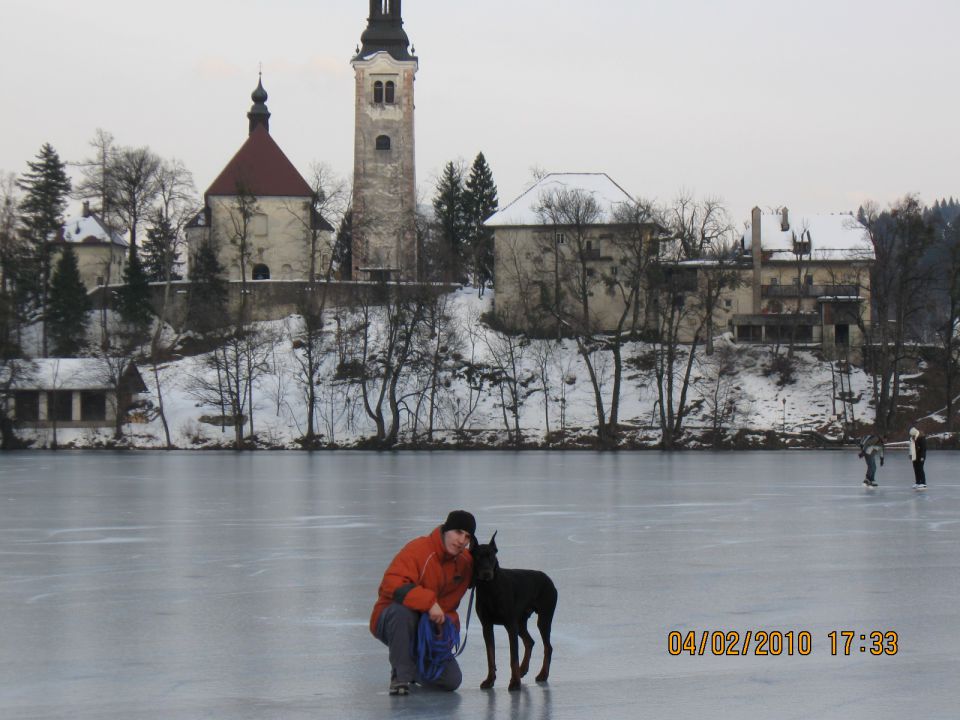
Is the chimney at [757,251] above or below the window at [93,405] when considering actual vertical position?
above

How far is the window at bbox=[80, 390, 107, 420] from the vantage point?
76500mm

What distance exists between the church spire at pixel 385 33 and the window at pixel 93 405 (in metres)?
34.2

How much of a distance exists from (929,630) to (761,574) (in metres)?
4.14

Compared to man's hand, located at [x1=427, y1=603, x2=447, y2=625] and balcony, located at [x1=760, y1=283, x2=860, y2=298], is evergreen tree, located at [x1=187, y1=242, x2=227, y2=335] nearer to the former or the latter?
balcony, located at [x1=760, y1=283, x2=860, y2=298]

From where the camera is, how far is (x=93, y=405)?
77125 mm

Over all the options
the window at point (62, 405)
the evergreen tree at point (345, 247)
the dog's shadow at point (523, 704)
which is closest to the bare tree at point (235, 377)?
the window at point (62, 405)

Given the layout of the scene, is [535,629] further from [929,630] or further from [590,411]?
[590,411]

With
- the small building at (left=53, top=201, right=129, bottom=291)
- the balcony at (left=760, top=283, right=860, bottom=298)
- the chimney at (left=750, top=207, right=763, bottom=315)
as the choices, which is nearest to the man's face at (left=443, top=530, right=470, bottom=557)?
the balcony at (left=760, top=283, right=860, bottom=298)

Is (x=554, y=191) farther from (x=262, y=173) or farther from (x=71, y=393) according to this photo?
(x=71, y=393)

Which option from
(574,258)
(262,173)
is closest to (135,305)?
(262,173)

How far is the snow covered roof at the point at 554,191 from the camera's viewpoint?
95438mm

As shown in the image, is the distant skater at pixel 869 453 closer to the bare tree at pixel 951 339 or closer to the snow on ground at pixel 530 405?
the snow on ground at pixel 530 405

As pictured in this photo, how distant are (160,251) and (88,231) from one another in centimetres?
688

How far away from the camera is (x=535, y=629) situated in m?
12.9
